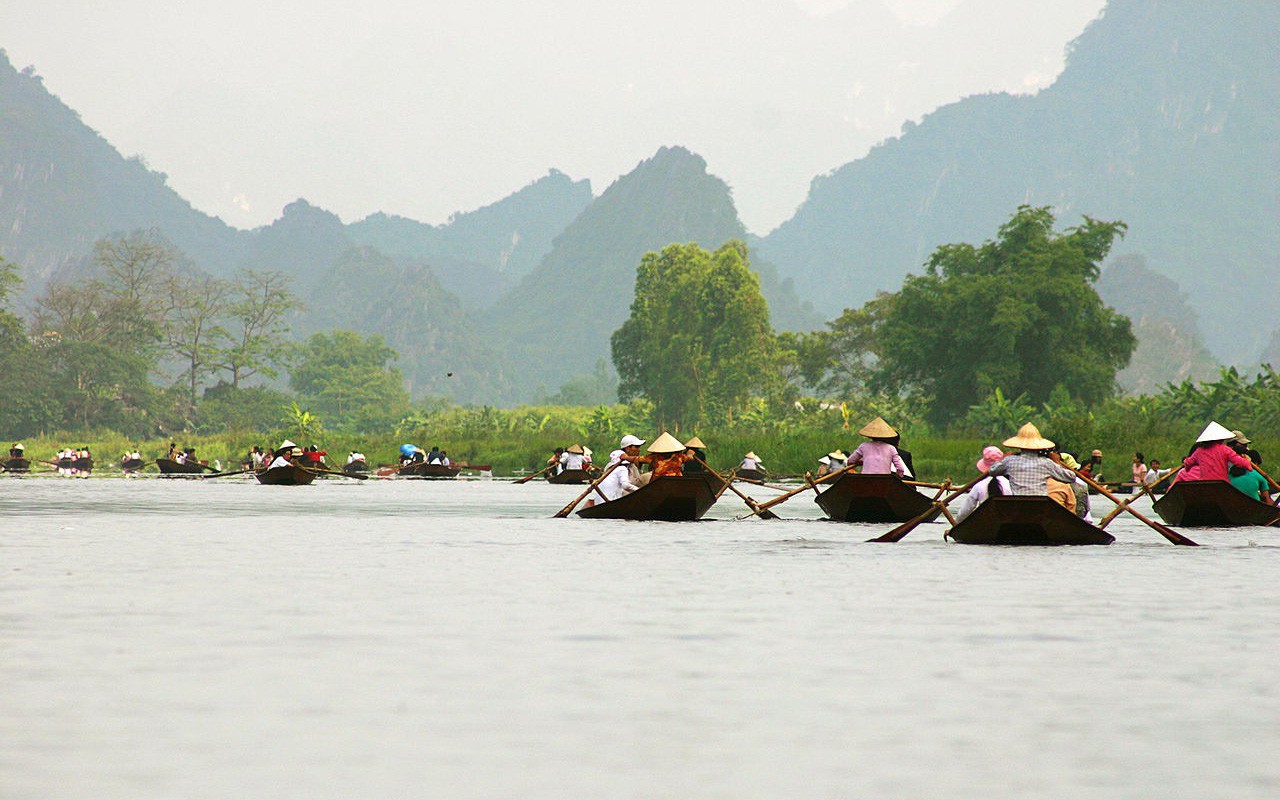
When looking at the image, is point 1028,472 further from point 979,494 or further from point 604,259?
point 604,259

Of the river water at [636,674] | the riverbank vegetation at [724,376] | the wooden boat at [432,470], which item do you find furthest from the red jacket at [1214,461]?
the wooden boat at [432,470]

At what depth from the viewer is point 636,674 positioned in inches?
223

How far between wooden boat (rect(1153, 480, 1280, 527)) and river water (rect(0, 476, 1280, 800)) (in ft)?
11.0

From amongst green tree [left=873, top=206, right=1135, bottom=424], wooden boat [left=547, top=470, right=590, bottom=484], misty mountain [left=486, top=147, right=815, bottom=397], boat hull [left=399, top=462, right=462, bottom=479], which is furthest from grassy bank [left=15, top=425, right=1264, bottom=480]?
misty mountain [left=486, top=147, right=815, bottom=397]

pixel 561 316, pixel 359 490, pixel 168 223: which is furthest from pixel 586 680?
pixel 168 223

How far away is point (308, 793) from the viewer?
3.77 m

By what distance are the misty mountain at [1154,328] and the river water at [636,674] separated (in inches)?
3430

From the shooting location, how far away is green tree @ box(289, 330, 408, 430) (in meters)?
79.3

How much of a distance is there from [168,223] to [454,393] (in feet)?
191

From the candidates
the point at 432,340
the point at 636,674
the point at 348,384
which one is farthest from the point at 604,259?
the point at 636,674

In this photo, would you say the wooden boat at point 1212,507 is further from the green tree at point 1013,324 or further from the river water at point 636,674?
the green tree at point 1013,324

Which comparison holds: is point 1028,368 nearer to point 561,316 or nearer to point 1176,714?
point 1176,714

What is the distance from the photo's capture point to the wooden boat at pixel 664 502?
15.3 meters

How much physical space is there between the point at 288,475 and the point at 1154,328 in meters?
83.8
